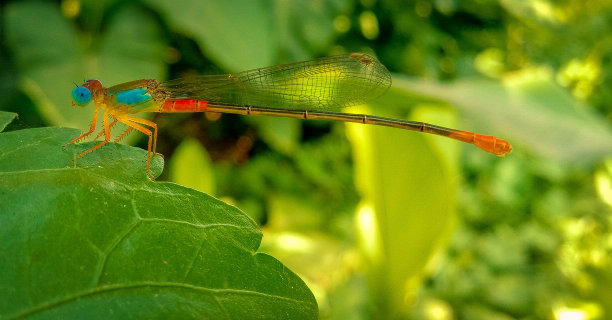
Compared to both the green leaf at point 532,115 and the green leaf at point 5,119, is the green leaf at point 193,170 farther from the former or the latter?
the green leaf at point 5,119

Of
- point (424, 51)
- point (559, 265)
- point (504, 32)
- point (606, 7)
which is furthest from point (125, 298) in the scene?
point (606, 7)

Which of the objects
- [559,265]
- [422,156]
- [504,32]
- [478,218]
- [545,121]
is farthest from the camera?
[504,32]

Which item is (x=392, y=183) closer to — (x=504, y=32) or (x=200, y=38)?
(x=200, y=38)

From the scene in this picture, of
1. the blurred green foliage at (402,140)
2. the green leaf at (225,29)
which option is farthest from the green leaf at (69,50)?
the green leaf at (225,29)

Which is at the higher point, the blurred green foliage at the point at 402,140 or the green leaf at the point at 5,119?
the blurred green foliage at the point at 402,140

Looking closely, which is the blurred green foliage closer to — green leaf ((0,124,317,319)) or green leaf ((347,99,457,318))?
green leaf ((347,99,457,318))

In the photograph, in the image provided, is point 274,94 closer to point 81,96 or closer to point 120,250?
point 81,96
